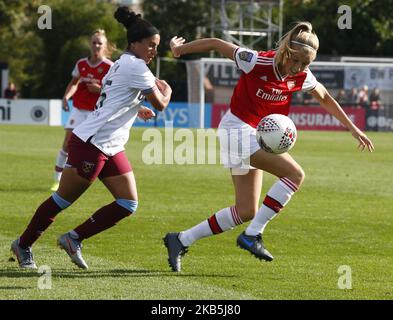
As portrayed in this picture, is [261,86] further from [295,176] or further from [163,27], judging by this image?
[163,27]

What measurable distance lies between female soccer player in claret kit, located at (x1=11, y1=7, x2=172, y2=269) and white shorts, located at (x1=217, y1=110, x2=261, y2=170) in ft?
2.35

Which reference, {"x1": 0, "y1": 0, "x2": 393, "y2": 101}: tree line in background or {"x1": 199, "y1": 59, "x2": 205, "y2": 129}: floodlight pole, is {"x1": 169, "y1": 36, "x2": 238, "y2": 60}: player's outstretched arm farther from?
{"x1": 0, "y1": 0, "x2": 393, "y2": 101}: tree line in background

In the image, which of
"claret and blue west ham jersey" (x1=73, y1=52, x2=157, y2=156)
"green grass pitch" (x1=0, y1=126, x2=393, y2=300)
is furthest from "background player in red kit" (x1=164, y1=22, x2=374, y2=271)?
"claret and blue west ham jersey" (x1=73, y1=52, x2=157, y2=156)

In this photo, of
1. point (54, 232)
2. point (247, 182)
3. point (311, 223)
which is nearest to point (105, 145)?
point (247, 182)

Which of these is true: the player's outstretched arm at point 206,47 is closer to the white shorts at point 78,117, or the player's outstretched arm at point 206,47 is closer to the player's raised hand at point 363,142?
the player's raised hand at point 363,142

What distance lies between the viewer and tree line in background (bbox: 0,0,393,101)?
6438 centimetres

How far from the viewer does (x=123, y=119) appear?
337 inches

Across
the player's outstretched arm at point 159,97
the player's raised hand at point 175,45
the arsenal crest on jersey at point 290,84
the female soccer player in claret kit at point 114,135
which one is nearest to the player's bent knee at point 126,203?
the female soccer player in claret kit at point 114,135

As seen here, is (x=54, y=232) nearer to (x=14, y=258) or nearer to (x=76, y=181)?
(x=14, y=258)

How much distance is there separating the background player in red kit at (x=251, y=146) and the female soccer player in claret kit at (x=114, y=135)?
466 millimetres

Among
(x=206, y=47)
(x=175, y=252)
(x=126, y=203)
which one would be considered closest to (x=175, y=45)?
(x=206, y=47)

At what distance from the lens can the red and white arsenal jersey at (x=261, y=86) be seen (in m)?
8.68

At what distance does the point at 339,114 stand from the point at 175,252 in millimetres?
1940

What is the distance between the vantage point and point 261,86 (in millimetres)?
8758
